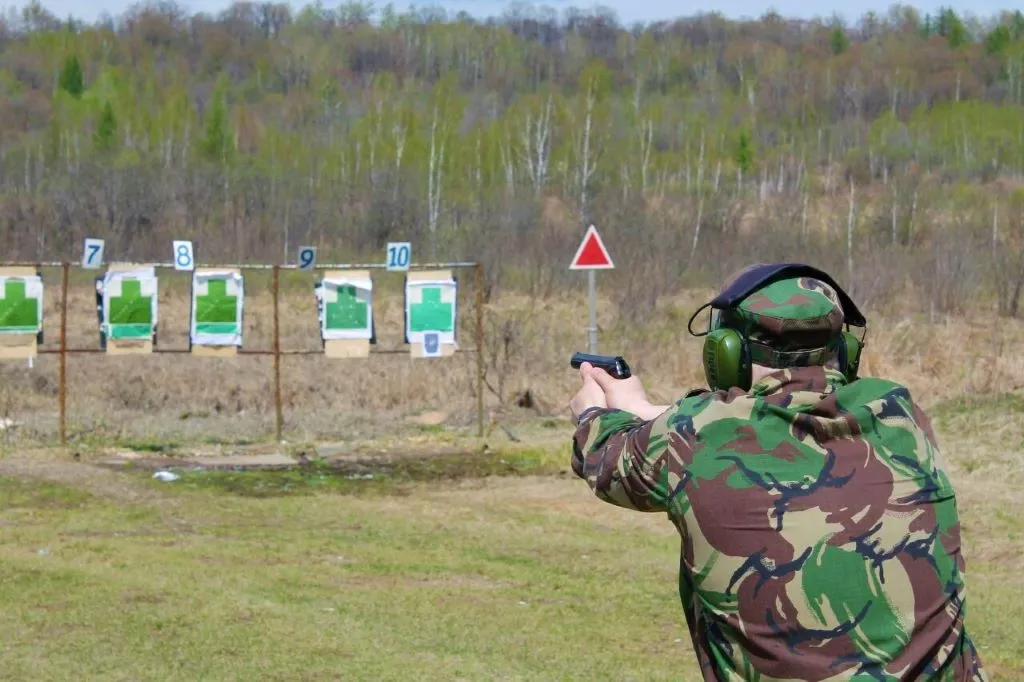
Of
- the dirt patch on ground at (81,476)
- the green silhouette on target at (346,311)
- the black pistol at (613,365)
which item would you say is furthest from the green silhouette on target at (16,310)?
the black pistol at (613,365)

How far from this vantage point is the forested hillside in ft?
142

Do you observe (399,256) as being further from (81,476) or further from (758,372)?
(758,372)

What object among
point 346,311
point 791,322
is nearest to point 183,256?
point 346,311

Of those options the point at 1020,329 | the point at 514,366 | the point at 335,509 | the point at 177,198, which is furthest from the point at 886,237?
the point at 335,509

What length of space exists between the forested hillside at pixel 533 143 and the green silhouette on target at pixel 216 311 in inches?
615

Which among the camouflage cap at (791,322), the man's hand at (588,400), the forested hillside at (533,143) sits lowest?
the man's hand at (588,400)

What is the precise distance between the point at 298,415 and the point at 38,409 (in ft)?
12.9

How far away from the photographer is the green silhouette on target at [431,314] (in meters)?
16.8

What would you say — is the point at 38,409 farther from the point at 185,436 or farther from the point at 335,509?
the point at 335,509

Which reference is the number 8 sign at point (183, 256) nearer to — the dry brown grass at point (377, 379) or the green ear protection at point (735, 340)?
the dry brown grass at point (377, 379)

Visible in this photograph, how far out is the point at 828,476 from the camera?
261 centimetres

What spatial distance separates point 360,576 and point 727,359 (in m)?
6.94

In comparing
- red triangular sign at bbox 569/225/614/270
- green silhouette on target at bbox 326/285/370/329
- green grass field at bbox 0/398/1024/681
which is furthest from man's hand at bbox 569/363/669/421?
green silhouette on target at bbox 326/285/370/329

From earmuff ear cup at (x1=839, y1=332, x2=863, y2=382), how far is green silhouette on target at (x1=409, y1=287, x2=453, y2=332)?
1394cm
